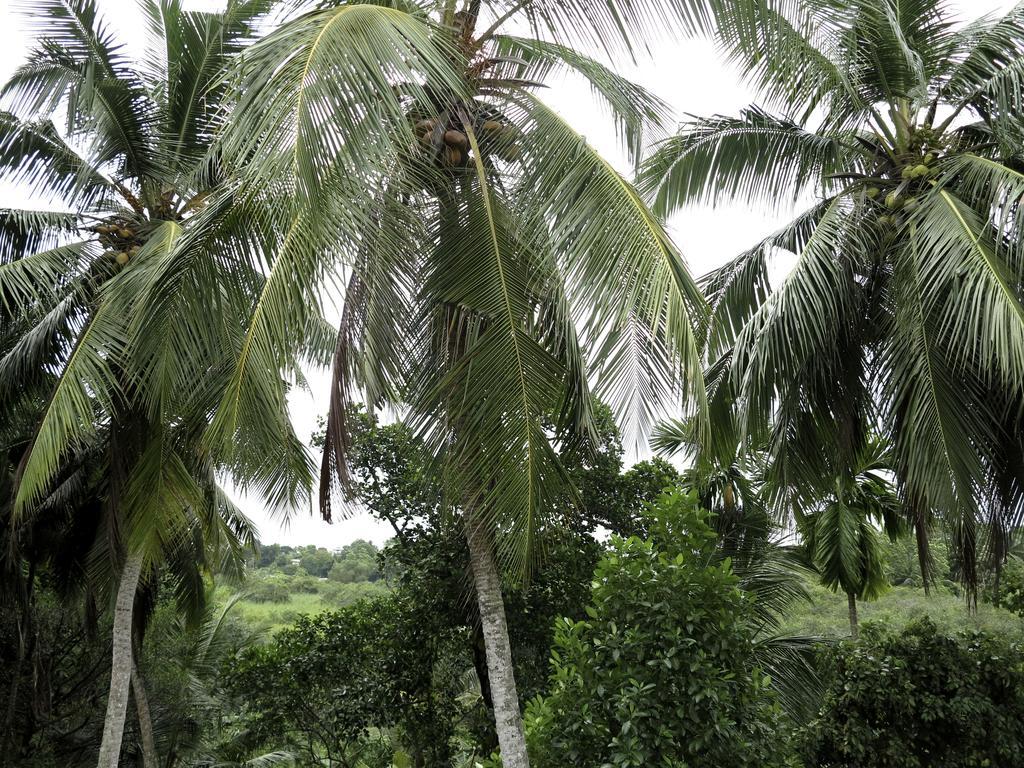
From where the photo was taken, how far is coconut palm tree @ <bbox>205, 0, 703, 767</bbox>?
15.2 feet

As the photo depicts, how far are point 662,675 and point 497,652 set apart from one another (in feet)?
3.78

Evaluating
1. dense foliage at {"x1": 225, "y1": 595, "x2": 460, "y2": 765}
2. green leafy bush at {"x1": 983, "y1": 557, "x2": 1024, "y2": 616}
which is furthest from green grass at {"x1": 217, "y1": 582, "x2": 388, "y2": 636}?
green leafy bush at {"x1": 983, "y1": 557, "x2": 1024, "y2": 616}

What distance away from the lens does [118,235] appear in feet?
32.1

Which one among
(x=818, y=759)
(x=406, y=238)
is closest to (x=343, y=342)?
(x=406, y=238)

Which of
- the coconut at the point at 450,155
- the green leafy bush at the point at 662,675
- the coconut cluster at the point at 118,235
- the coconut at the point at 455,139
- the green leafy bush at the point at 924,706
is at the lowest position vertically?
the green leafy bush at the point at 924,706

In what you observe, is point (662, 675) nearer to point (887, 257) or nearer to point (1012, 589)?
point (887, 257)

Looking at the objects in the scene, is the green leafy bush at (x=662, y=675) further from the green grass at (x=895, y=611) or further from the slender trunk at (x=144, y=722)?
the green grass at (x=895, y=611)

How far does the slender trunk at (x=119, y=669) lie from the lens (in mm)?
9492

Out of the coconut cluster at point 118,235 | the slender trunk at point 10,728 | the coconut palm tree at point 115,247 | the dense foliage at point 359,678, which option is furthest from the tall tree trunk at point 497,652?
the slender trunk at point 10,728

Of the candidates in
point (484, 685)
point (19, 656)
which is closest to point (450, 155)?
point (484, 685)

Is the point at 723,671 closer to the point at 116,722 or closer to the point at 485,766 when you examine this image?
the point at 485,766

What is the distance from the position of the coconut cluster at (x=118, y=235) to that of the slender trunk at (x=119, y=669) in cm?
315

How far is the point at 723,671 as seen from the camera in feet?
22.0

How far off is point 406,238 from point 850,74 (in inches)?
184
